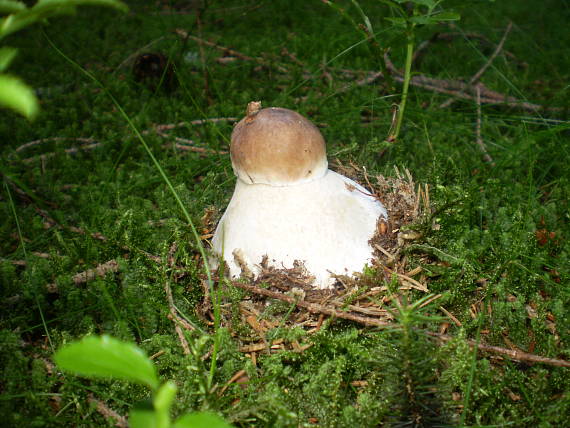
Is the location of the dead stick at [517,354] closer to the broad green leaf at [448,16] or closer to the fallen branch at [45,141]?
the broad green leaf at [448,16]

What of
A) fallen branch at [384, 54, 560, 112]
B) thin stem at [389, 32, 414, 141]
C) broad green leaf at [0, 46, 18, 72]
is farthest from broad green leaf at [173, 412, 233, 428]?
fallen branch at [384, 54, 560, 112]

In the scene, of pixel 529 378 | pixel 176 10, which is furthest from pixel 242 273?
pixel 176 10

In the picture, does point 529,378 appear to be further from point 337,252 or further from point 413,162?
point 413,162

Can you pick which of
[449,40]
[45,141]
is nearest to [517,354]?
[45,141]

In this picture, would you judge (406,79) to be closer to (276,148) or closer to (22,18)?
(276,148)

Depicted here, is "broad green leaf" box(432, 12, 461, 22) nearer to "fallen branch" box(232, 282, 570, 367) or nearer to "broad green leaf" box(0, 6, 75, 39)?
"fallen branch" box(232, 282, 570, 367)

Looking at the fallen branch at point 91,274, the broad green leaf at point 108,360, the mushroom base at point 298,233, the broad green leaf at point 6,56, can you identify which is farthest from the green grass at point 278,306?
the broad green leaf at point 6,56
